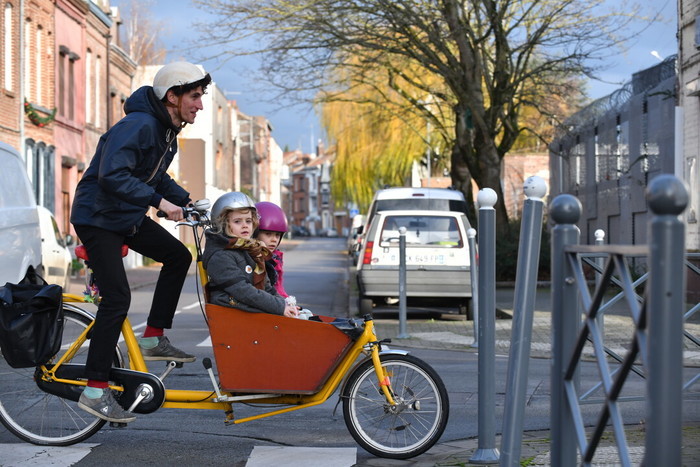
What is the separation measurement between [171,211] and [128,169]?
1.01 ft

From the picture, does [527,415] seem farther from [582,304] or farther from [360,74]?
[360,74]

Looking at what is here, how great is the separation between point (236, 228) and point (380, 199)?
1352 centimetres

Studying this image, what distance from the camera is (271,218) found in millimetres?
6227

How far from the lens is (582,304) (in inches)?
130

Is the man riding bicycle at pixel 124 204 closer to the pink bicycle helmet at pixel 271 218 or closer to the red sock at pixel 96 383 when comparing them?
the red sock at pixel 96 383

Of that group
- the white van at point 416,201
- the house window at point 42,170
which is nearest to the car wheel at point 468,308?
the white van at point 416,201

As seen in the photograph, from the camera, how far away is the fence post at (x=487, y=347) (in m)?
5.30

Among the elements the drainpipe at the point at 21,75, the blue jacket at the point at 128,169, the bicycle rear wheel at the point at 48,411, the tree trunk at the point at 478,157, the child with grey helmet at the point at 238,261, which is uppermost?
the drainpipe at the point at 21,75

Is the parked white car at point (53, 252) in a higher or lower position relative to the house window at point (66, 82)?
lower

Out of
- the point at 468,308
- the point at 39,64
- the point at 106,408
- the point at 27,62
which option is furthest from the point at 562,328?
the point at 39,64

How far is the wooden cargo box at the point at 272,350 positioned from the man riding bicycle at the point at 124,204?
1.41ft

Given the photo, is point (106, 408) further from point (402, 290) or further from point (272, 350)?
point (402, 290)

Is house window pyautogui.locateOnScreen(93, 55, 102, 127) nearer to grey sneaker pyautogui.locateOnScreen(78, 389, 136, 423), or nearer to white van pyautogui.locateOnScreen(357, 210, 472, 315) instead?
white van pyautogui.locateOnScreen(357, 210, 472, 315)

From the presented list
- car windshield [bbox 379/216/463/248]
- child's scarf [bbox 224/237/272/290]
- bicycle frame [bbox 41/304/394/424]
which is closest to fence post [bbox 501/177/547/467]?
bicycle frame [bbox 41/304/394/424]
